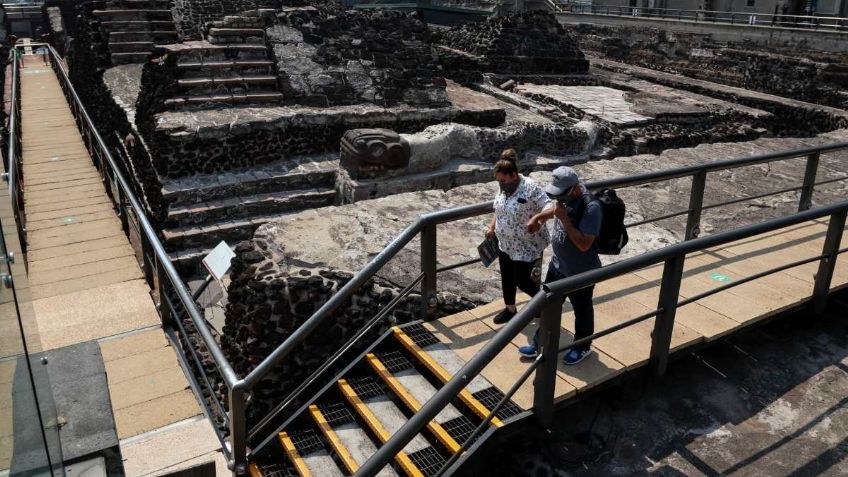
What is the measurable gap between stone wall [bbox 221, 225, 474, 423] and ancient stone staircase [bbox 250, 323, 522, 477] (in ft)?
1.37

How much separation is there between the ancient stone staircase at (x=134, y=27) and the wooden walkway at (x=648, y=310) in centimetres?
1656

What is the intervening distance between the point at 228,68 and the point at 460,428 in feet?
33.3

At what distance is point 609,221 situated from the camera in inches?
140

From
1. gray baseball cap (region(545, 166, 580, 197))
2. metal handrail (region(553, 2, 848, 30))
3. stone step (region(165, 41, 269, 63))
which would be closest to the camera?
gray baseball cap (region(545, 166, 580, 197))

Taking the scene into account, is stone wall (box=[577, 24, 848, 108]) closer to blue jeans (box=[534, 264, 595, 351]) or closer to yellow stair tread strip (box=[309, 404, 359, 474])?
blue jeans (box=[534, 264, 595, 351])

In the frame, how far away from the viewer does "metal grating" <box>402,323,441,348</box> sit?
13.1ft

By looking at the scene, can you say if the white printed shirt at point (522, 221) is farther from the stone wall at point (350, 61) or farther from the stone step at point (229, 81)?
the stone step at point (229, 81)

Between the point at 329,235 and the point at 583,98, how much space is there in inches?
454

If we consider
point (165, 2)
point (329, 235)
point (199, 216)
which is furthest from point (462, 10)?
point (329, 235)

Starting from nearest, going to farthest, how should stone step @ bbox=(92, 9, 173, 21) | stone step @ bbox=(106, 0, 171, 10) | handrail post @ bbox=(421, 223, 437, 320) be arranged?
handrail post @ bbox=(421, 223, 437, 320) → stone step @ bbox=(92, 9, 173, 21) → stone step @ bbox=(106, 0, 171, 10)

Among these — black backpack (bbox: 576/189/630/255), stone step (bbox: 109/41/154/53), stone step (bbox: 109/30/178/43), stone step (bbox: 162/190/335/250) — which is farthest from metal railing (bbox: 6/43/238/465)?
stone step (bbox: 109/30/178/43)

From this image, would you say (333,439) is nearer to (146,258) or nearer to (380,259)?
(380,259)

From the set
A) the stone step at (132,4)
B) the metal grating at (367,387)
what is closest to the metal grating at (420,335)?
the metal grating at (367,387)

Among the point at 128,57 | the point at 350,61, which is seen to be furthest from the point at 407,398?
the point at 128,57
